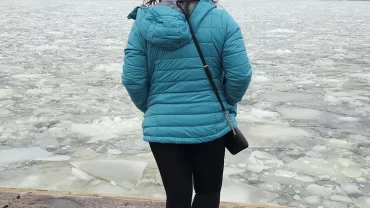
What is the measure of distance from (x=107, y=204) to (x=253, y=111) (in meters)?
3.50

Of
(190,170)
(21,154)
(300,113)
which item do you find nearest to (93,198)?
(190,170)

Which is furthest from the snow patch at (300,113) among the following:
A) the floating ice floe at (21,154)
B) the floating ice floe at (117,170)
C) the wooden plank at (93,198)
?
the floating ice floe at (21,154)

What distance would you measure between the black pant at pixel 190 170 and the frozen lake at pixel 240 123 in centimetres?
151

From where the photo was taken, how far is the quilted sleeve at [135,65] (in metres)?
1.99

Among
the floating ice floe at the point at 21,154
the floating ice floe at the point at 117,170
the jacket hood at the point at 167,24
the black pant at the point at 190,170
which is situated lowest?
the floating ice floe at the point at 21,154

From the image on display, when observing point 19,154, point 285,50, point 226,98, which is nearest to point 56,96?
point 19,154

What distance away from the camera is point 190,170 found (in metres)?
2.15

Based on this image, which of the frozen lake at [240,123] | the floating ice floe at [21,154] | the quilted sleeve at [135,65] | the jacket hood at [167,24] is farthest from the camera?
the floating ice floe at [21,154]

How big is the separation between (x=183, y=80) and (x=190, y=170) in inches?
17.9

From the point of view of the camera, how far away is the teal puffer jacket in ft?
6.38

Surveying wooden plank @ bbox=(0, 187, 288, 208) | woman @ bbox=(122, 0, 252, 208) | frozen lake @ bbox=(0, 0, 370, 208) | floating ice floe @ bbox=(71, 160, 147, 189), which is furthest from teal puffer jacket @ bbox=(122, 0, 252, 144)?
floating ice floe @ bbox=(71, 160, 147, 189)

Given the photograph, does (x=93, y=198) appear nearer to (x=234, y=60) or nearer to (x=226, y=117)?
(x=226, y=117)

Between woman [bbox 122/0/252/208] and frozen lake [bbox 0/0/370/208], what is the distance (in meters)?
1.68

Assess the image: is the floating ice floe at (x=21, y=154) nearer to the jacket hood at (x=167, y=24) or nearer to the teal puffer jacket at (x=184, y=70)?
the teal puffer jacket at (x=184, y=70)
